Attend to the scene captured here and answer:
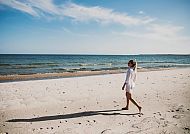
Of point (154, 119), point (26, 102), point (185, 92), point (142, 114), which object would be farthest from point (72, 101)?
point (185, 92)

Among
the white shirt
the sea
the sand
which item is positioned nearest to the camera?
the sand

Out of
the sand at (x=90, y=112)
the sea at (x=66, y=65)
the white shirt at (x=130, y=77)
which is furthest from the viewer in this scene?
the sea at (x=66, y=65)

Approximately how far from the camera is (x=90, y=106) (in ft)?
28.2

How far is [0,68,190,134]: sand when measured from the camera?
19.8 ft

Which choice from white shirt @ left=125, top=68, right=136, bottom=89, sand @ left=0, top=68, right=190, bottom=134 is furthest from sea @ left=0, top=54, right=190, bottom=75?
white shirt @ left=125, top=68, right=136, bottom=89

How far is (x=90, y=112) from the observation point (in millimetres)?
7715

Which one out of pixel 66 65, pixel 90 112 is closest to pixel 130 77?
pixel 90 112

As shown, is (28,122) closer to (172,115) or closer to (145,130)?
(145,130)

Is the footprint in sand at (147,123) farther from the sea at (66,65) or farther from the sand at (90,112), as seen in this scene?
the sea at (66,65)

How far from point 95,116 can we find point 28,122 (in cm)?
216

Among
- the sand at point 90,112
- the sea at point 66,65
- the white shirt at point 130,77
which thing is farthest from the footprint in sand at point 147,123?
the sea at point 66,65

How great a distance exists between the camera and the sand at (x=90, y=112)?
6.04 meters

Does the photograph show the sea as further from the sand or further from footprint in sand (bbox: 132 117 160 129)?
footprint in sand (bbox: 132 117 160 129)

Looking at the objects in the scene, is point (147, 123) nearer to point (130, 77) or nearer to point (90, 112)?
point (130, 77)
